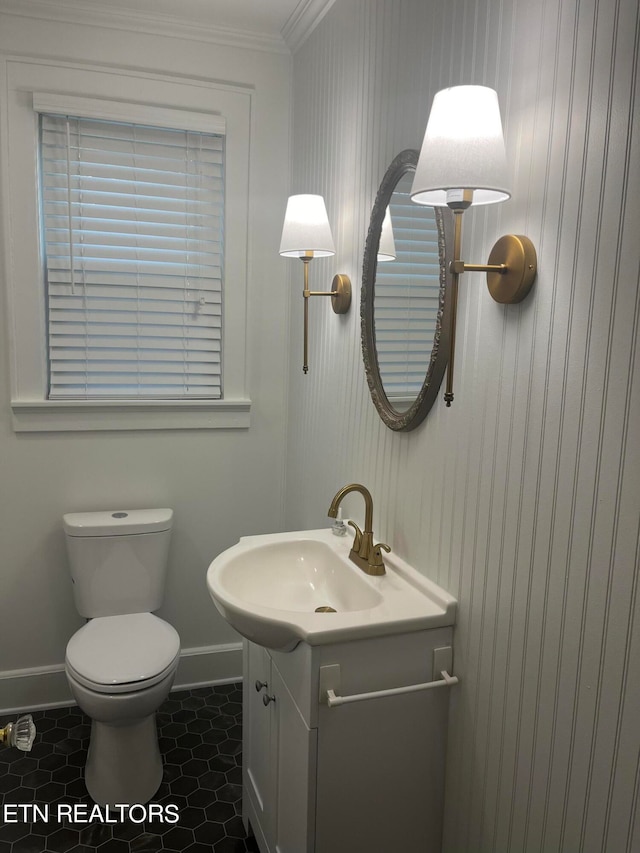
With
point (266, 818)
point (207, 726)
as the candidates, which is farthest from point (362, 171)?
point (207, 726)

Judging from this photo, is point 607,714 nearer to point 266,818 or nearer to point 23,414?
point 266,818

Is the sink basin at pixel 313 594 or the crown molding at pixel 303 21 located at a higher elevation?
the crown molding at pixel 303 21

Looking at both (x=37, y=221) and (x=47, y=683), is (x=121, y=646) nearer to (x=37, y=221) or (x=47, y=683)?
(x=47, y=683)

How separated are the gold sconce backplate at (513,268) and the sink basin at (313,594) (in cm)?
68

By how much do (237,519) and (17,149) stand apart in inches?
64.7

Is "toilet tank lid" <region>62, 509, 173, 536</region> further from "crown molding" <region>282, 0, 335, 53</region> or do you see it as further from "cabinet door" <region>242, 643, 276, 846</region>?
"crown molding" <region>282, 0, 335, 53</region>

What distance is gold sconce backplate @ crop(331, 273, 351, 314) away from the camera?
2.09 metres

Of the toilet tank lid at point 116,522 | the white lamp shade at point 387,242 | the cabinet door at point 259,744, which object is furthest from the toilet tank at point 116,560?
the white lamp shade at point 387,242

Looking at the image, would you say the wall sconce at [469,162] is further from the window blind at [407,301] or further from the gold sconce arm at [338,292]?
the gold sconce arm at [338,292]

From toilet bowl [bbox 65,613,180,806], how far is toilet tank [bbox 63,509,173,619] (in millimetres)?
208

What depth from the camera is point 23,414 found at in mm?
2533

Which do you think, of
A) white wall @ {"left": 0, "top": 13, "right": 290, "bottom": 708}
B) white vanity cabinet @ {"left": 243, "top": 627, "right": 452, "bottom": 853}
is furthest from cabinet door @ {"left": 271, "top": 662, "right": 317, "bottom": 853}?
white wall @ {"left": 0, "top": 13, "right": 290, "bottom": 708}

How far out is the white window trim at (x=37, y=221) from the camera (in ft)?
7.88

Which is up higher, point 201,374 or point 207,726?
point 201,374
